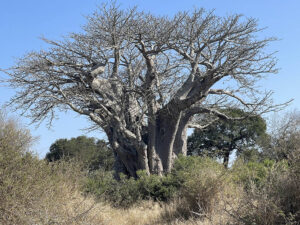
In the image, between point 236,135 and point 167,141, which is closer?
point 167,141

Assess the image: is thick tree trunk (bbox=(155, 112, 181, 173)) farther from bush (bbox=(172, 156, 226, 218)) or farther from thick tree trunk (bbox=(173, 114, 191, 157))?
bush (bbox=(172, 156, 226, 218))

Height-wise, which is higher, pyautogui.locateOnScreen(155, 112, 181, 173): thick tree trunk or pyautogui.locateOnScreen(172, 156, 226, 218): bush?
pyautogui.locateOnScreen(155, 112, 181, 173): thick tree trunk

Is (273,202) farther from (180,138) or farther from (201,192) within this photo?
(180,138)

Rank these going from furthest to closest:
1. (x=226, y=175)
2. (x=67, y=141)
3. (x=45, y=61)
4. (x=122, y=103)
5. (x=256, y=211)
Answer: (x=67, y=141), (x=122, y=103), (x=45, y=61), (x=226, y=175), (x=256, y=211)

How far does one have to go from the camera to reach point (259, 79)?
1215 cm

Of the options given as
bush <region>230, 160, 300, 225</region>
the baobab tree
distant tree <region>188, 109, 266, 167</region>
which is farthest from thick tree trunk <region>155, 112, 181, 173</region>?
distant tree <region>188, 109, 266, 167</region>

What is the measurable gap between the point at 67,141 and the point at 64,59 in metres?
18.7

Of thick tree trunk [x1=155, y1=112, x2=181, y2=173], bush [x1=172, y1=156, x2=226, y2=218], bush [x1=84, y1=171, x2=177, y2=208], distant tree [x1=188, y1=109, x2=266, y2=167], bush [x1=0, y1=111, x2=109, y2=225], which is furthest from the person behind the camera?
distant tree [x1=188, y1=109, x2=266, y2=167]

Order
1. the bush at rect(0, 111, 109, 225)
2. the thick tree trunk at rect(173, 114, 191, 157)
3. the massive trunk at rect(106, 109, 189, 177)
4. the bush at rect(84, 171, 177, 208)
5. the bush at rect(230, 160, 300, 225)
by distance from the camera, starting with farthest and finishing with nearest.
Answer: the thick tree trunk at rect(173, 114, 191, 157) < the massive trunk at rect(106, 109, 189, 177) < the bush at rect(84, 171, 177, 208) < the bush at rect(0, 111, 109, 225) < the bush at rect(230, 160, 300, 225)

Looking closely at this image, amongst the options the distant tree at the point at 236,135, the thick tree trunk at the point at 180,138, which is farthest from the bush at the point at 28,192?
the distant tree at the point at 236,135

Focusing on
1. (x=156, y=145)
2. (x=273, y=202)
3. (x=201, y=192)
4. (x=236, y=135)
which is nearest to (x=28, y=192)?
(x=201, y=192)

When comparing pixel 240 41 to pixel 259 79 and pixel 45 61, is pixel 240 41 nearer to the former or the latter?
pixel 259 79

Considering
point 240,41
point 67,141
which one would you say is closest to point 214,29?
point 240,41

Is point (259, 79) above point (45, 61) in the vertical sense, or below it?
below
